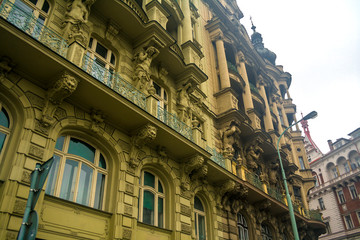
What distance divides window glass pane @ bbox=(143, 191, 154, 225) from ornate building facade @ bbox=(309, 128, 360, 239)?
1608 inches

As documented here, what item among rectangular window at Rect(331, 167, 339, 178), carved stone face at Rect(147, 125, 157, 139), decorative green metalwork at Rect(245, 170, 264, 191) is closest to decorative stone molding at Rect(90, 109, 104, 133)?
carved stone face at Rect(147, 125, 157, 139)

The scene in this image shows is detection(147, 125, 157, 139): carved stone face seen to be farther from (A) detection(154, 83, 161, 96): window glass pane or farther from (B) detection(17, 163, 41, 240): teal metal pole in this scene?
(B) detection(17, 163, 41, 240): teal metal pole

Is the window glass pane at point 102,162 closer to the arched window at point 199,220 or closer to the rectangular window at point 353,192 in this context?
the arched window at point 199,220

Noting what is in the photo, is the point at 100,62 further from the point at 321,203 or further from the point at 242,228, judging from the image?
the point at 321,203

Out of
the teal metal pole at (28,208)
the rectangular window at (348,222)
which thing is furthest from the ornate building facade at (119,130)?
the rectangular window at (348,222)

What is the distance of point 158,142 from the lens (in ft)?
42.9

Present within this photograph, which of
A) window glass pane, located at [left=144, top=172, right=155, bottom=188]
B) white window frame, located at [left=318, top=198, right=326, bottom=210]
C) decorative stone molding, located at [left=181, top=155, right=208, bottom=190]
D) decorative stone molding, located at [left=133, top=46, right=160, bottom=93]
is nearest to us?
window glass pane, located at [left=144, top=172, right=155, bottom=188]

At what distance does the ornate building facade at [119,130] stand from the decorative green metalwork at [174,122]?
0.24ft

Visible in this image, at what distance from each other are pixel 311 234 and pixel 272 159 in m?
9.09

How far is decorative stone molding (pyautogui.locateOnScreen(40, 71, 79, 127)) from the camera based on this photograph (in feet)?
30.2

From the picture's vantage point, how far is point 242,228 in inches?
708

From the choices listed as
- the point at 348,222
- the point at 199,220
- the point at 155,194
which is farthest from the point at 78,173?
the point at 348,222

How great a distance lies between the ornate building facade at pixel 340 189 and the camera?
4375 centimetres

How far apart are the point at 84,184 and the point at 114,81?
4.31 meters
